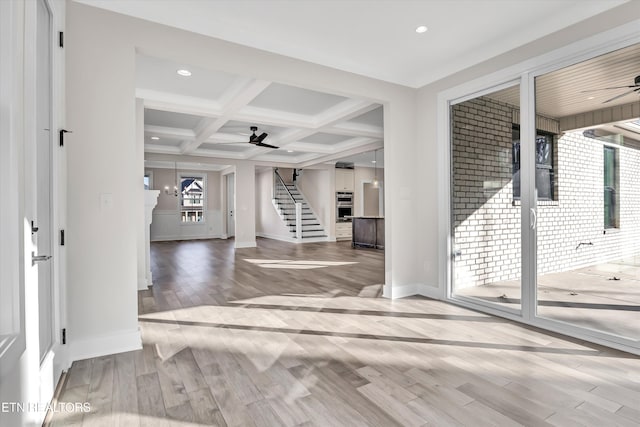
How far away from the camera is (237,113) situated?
551 cm

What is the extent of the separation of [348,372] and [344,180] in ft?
33.5

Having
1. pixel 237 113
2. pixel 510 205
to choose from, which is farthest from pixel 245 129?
pixel 510 205

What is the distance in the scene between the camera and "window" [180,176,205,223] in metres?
12.4

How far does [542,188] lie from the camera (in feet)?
10.2

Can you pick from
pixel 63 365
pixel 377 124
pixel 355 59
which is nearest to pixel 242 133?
pixel 377 124

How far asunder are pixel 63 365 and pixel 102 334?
296 mm

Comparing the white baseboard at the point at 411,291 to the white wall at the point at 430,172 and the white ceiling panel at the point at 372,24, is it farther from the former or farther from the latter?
the white ceiling panel at the point at 372,24

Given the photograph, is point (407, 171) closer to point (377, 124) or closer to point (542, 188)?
point (542, 188)

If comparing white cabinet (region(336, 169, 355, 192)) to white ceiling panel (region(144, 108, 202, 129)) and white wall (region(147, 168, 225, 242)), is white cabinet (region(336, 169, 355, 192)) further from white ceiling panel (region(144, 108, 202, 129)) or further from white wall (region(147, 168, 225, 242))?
white ceiling panel (region(144, 108, 202, 129))

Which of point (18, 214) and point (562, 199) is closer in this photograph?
point (18, 214)

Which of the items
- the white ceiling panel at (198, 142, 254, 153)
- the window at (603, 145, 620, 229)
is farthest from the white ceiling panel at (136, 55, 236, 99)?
the window at (603, 145, 620, 229)

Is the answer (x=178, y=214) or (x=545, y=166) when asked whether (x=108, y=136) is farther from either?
(x=178, y=214)

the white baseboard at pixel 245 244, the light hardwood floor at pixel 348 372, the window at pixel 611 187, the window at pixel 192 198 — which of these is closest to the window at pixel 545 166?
the window at pixel 611 187

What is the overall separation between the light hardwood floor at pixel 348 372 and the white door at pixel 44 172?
1.55 ft
